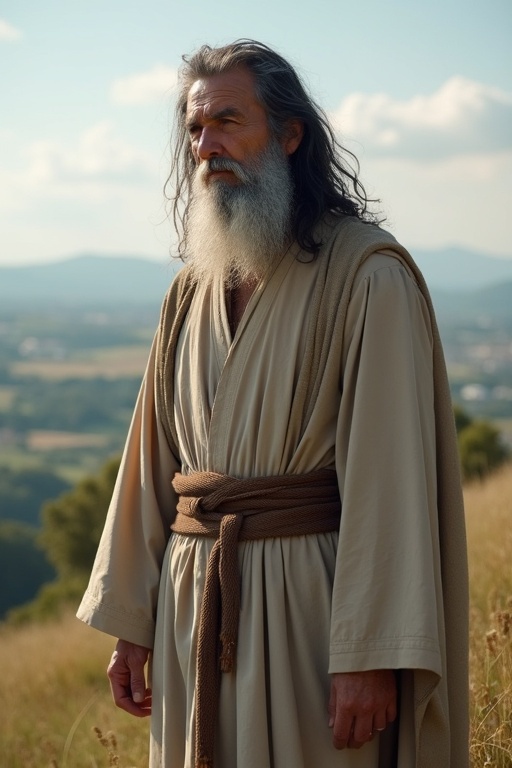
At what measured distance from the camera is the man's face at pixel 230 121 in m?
2.82

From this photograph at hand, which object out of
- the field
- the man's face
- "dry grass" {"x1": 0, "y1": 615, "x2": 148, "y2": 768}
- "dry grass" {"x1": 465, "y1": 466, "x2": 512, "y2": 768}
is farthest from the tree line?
the man's face

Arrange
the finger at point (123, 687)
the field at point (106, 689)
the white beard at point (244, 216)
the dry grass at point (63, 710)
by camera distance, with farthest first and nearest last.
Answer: the dry grass at point (63, 710), the field at point (106, 689), the finger at point (123, 687), the white beard at point (244, 216)

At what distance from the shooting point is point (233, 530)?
255 cm

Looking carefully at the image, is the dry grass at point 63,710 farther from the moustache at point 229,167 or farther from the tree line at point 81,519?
the tree line at point 81,519

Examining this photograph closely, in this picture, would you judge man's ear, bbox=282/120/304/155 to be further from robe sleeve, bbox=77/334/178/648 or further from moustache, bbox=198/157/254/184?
robe sleeve, bbox=77/334/178/648

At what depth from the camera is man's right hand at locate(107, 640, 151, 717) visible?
287cm

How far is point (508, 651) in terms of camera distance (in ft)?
11.3

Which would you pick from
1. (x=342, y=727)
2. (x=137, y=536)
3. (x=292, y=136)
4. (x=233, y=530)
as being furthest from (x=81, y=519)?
(x=342, y=727)

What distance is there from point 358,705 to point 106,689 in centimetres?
515

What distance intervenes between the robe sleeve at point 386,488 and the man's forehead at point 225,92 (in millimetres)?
676

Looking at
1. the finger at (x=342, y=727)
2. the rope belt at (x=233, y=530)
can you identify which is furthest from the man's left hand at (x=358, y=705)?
the rope belt at (x=233, y=530)

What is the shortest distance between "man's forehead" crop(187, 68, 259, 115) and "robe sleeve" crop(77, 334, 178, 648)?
74cm

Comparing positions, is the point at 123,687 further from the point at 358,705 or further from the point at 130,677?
the point at 358,705

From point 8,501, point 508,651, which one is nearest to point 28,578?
point 8,501
